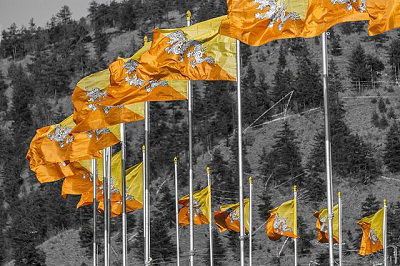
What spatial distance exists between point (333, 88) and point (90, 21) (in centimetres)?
8189

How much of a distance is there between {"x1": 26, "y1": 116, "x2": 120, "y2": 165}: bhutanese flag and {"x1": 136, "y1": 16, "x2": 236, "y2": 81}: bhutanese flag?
6915 millimetres

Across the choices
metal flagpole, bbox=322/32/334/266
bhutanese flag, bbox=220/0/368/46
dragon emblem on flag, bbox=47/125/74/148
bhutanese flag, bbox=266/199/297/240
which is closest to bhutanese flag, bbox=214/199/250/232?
bhutanese flag, bbox=266/199/297/240

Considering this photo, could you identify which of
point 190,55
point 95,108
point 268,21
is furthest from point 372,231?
point 268,21

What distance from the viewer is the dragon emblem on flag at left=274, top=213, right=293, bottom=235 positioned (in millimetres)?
37062

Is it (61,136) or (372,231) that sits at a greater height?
(61,136)

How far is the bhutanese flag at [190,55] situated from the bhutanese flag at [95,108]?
432 centimetres

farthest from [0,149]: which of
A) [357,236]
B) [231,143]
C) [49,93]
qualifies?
[357,236]

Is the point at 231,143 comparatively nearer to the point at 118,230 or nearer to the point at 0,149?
the point at 118,230

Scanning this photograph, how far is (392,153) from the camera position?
295ft

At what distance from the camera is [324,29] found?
55.7 feet

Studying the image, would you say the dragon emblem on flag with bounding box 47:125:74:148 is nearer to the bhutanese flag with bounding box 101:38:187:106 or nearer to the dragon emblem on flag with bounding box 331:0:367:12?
the bhutanese flag with bounding box 101:38:187:106

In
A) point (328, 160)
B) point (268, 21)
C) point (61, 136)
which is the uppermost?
point (268, 21)

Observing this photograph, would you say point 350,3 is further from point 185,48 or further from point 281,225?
point 281,225

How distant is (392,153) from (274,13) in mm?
74069
